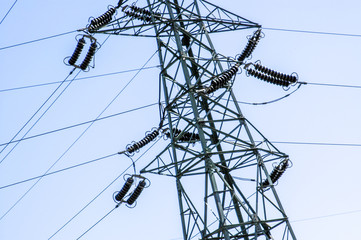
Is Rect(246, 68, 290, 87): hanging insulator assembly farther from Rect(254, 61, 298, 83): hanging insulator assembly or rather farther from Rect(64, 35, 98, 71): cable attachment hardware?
Rect(64, 35, 98, 71): cable attachment hardware

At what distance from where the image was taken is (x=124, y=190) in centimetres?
1694

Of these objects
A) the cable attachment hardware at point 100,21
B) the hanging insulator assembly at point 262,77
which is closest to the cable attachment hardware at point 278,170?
the hanging insulator assembly at point 262,77

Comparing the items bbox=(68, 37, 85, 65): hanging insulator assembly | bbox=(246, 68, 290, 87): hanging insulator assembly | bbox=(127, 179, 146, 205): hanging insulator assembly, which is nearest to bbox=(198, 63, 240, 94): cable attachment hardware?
bbox=(246, 68, 290, 87): hanging insulator assembly

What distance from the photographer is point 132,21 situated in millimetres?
16188

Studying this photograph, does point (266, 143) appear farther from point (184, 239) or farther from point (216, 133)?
point (184, 239)

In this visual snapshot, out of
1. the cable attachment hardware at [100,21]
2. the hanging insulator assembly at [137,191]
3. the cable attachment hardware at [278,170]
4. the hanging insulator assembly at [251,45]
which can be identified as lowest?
the cable attachment hardware at [278,170]

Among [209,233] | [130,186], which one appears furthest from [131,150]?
[209,233]

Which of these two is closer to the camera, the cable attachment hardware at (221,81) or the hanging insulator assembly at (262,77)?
the cable attachment hardware at (221,81)

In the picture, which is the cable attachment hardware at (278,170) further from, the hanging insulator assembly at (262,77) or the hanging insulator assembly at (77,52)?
the hanging insulator assembly at (77,52)

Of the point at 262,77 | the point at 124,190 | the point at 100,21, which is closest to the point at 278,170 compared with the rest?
the point at 262,77

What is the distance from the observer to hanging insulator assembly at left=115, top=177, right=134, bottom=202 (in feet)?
55.3

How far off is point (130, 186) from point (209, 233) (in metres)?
4.66

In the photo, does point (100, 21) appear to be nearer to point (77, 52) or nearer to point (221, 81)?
point (77, 52)

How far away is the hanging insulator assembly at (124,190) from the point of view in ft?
55.3
